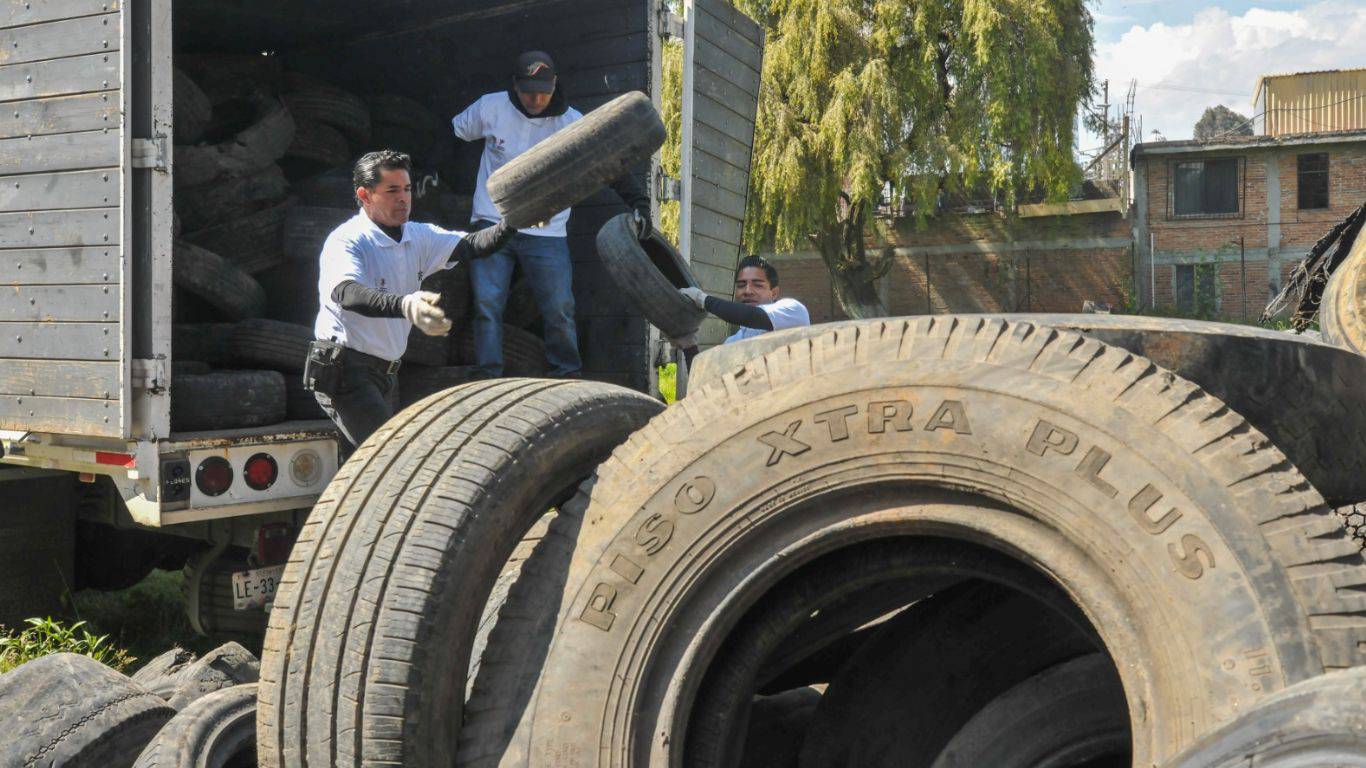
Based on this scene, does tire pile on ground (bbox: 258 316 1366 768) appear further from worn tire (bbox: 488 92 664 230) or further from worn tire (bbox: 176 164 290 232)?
worn tire (bbox: 176 164 290 232)

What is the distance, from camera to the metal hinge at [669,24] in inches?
236

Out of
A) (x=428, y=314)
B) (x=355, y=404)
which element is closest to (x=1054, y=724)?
(x=428, y=314)

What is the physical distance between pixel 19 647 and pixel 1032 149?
22751mm

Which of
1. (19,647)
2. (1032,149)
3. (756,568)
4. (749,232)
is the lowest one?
(19,647)

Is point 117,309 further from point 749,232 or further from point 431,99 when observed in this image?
point 749,232

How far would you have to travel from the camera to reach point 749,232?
80.3 ft

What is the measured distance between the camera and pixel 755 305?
5492mm

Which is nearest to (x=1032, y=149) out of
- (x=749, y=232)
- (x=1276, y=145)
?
(x=749, y=232)

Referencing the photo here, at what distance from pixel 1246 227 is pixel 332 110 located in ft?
99.6

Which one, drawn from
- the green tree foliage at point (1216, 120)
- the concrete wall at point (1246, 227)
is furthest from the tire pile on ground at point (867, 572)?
the green tree foliage at point (1216, 120)

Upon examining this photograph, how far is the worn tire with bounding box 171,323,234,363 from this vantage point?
17.1ft

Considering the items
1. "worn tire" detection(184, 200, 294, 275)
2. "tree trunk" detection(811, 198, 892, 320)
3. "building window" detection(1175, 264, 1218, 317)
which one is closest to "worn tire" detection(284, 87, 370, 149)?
"worn tire" detection(184, 200, 294, 275)

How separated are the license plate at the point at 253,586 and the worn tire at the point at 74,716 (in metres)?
1.14

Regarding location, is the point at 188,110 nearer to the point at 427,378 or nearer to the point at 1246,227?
the point at 427,378
